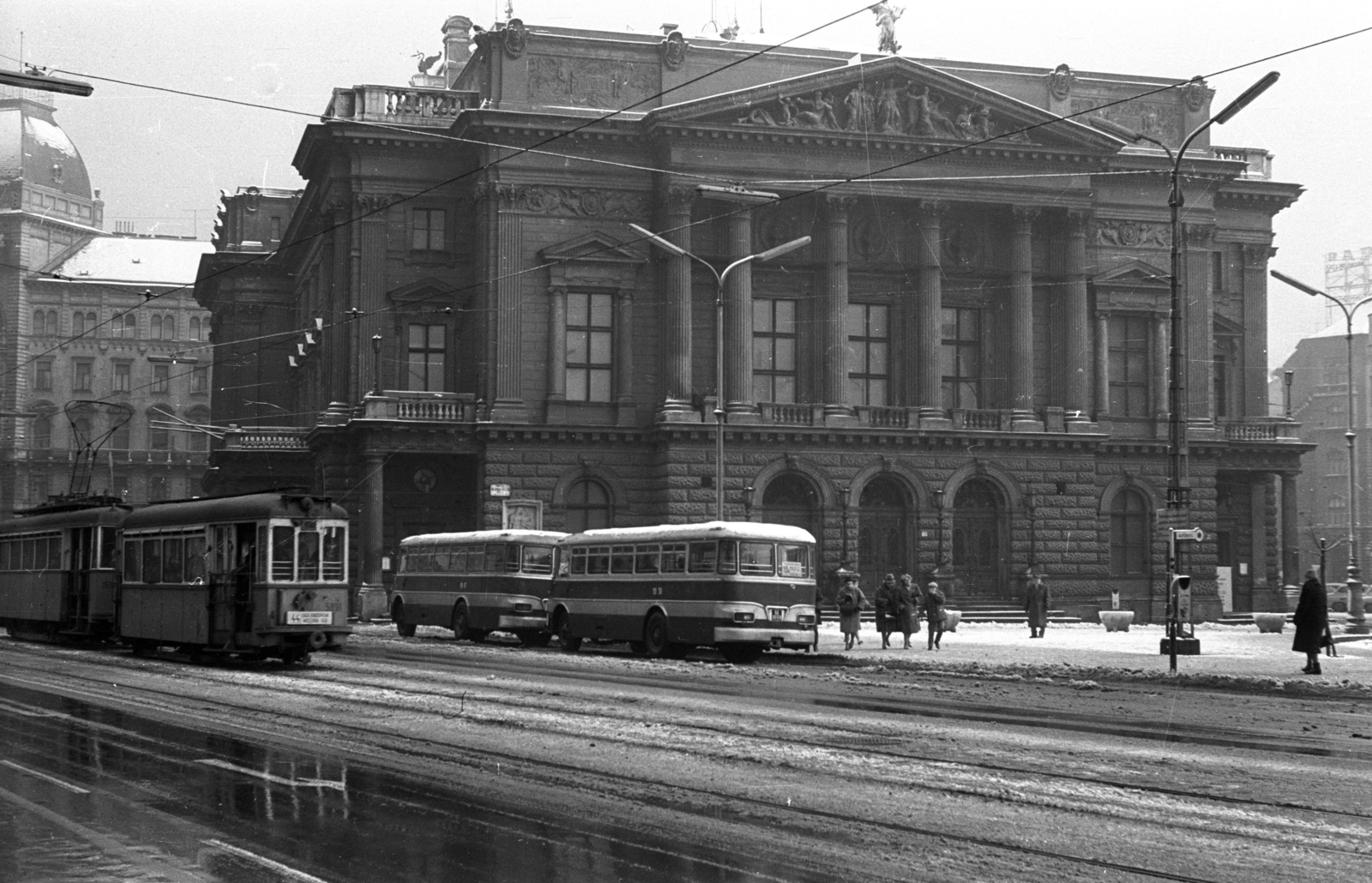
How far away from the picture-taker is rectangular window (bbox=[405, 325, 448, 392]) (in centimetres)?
5588

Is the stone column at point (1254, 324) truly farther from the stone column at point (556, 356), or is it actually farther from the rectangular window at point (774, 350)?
the stone column at point (556, 356)

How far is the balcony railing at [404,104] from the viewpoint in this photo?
181ft

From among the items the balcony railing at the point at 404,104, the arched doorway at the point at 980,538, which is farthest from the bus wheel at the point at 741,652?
the balcony railing at the point at 404,104

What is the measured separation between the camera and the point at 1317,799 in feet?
→ 39.7

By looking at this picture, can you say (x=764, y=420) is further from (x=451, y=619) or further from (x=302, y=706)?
(x=302, y=706)

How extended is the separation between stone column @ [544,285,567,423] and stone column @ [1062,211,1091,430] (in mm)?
16917

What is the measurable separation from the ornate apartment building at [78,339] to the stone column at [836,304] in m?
70.2

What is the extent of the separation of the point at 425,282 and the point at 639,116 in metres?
8.82

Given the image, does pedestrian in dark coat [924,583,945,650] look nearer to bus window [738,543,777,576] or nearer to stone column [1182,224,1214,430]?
bus window [738,543,777,576]

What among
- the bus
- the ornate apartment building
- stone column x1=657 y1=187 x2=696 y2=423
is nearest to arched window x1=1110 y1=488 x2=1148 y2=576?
stone column x1=657 y1=187 x2=696 y2=423

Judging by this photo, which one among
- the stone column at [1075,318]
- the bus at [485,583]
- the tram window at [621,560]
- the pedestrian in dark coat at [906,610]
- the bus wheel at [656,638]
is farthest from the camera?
the stone column at [1075,318]

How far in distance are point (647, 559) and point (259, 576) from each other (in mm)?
9093

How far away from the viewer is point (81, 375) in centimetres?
12156

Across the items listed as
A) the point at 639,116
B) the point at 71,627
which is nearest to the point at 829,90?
the point at 639,116
